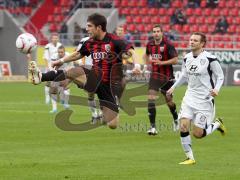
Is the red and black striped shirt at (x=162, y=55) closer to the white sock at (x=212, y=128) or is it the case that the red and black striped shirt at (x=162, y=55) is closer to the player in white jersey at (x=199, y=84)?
the white sock at (x=212, y=128)

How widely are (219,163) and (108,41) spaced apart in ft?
12.8

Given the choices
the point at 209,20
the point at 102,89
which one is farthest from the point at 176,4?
the point at 102,89

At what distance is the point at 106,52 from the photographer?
1545 cm

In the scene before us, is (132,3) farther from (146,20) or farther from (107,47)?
(107,47)

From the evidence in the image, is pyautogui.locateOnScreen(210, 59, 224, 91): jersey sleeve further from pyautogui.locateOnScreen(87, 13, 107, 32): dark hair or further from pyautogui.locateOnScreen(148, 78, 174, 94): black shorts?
pyautogui.locateOnScreen(148, 78, 174, 94): black shorts

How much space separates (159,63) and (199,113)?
5110 mm

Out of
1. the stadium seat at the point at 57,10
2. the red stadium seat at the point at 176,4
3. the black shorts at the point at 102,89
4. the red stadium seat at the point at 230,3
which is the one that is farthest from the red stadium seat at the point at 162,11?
the black shorts at the point at 102,89

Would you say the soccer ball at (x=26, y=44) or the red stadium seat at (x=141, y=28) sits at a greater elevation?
the soccer ball at (x=26, y=44)

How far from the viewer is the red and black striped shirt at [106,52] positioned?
50.6 ft

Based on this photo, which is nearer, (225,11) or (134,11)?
(225,11)

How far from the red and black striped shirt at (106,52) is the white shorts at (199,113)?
2720 millimetres

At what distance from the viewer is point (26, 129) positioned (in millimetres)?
18750

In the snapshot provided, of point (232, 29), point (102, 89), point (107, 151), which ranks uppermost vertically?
point (102, 89)

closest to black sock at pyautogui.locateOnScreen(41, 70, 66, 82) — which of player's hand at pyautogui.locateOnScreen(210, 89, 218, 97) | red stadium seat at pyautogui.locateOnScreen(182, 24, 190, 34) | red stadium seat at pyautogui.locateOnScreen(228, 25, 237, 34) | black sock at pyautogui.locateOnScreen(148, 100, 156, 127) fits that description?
player's hand at pyautogui.locateOnScreen(210, 89, 218, 97)
